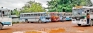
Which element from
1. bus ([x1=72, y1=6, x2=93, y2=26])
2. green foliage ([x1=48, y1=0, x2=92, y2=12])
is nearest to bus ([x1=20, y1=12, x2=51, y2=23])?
bus ([x1=72, y1=6, x2=93, y2=26])

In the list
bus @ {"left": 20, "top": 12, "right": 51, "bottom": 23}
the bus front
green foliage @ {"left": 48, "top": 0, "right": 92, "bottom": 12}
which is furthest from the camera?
green foliage @ {"left": 48, "top": 0, "right": 92, "bottom": 12}

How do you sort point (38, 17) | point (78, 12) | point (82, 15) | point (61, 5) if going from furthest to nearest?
1. point (61, 5)
2. point (38, 17)
3. point (78, 12)
4. point (82, 15)

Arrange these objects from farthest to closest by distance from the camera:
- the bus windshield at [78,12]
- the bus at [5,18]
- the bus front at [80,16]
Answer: the bus windshield at [78,12] → the bus front at [80,16] → the bus at [5,18]

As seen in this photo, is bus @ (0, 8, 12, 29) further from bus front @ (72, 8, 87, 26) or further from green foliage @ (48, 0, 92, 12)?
green foliage @ (48, 0, 92, 12)

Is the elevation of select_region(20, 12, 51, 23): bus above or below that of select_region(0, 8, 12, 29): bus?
below

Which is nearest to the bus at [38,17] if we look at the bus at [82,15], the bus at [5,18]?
the bus at [82,15]


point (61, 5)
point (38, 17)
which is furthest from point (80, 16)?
point (61, 5)

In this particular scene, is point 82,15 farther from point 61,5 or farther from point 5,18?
point 61,5

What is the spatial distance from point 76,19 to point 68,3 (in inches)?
1257

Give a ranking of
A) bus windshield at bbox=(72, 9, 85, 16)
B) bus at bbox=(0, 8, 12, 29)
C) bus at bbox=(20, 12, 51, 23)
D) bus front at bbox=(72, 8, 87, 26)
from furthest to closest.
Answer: bus at bbox=(20, 12, 51, 23), bus windshield at bbox=(72, 9, 85, 16), bus front at bbox=(72, 8, 87, 26), bus at bbox=(0, 8, 12, 29)

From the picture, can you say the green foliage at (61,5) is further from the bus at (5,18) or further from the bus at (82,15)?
the bus at (5,18)

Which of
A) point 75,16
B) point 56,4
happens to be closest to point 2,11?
point 75,16

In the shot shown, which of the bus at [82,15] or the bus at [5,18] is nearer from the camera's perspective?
the bus at [5,18]

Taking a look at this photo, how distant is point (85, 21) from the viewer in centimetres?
2189
